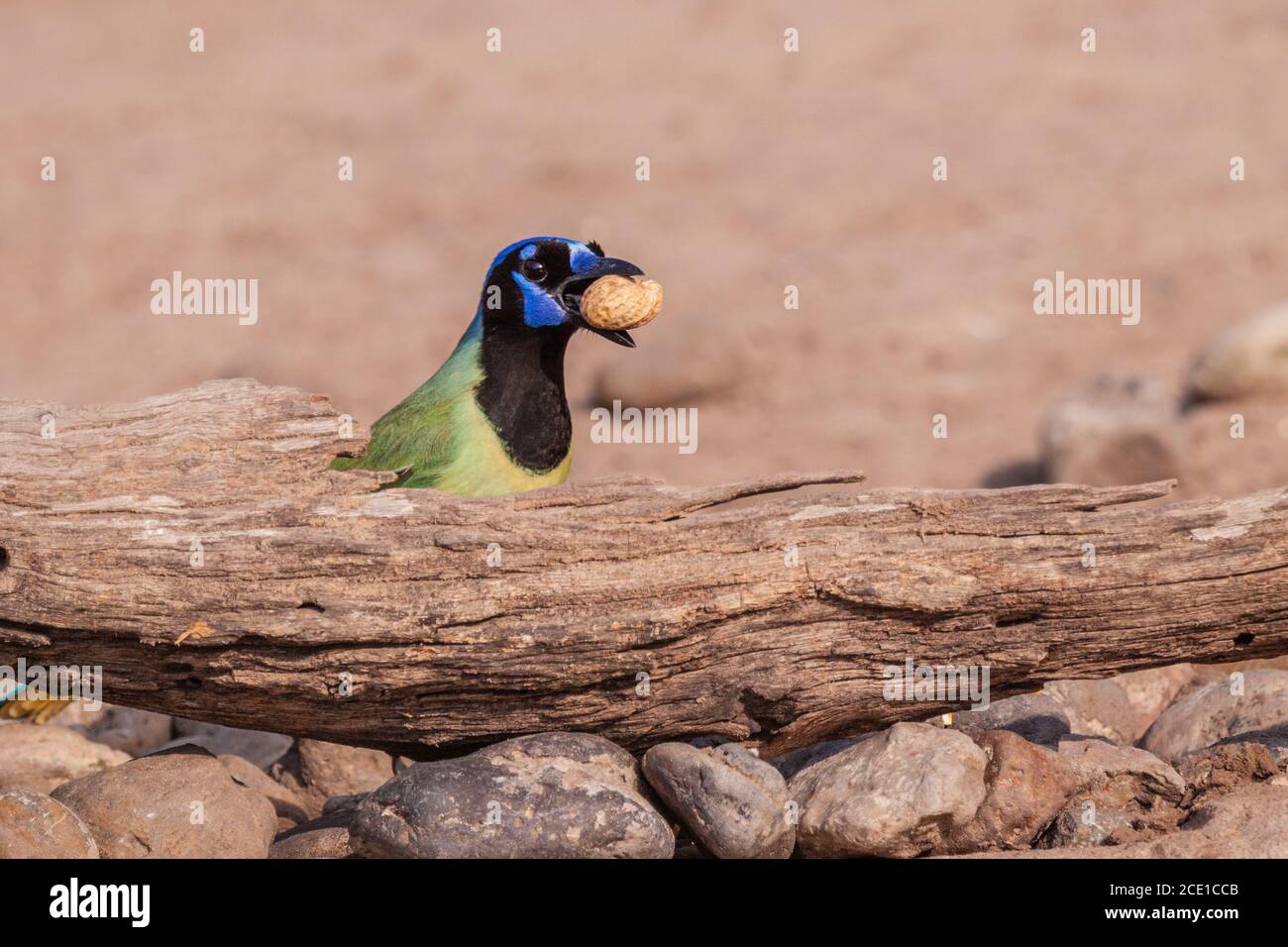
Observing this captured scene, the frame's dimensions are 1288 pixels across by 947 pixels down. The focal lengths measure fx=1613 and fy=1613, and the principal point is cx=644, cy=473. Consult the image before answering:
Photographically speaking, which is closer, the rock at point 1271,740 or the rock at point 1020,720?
the rock at point 1271,740

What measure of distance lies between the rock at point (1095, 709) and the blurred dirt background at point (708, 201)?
5055 mm

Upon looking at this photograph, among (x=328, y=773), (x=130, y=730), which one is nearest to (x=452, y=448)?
(x=328, y=773)

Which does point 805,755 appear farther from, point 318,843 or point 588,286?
point 588,286

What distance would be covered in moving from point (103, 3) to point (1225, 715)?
1875 cm

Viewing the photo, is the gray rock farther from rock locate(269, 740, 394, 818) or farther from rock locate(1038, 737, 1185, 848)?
rock locate(269, 740, 394, 818)

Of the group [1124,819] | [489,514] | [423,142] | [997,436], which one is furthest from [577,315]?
[423,142]

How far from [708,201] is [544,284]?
9.85 metres

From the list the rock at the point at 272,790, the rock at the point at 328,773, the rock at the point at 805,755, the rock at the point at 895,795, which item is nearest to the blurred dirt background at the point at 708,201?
the rock at the point at 328,773

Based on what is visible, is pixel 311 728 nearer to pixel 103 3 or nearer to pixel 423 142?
pixel 423 142

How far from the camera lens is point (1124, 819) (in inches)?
192

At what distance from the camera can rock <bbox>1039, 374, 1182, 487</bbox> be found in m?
11.1

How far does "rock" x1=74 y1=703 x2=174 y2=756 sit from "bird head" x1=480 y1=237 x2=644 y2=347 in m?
2.43

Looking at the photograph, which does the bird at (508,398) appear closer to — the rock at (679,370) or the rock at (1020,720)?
the rock at (1020,720)

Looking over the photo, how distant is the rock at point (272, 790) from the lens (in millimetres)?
5793
